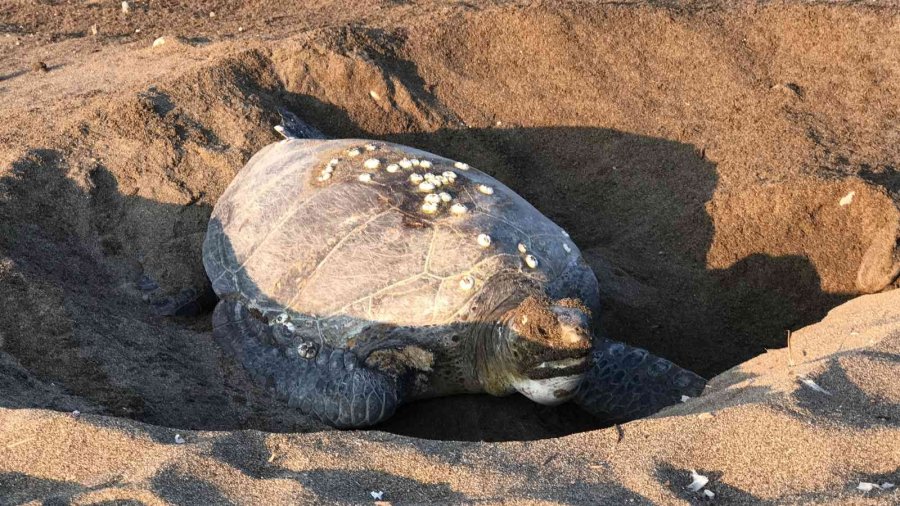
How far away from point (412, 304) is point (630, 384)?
1.09 metres

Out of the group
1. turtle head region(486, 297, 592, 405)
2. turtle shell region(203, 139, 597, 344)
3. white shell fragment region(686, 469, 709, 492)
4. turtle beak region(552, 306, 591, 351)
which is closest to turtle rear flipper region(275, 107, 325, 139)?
turtle shell region(203, 139, 597, 344)

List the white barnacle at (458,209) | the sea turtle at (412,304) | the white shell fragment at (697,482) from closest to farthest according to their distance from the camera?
the white shell fragment at (697,482)
the sea turtle at (412,304)
the white barnacle at (458,209)

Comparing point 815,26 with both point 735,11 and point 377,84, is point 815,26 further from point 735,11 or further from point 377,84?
point 377,84

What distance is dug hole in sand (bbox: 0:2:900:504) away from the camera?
2.85m

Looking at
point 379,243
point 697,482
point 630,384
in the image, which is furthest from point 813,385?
point 379,243

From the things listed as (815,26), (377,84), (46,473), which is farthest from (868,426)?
(815,26)

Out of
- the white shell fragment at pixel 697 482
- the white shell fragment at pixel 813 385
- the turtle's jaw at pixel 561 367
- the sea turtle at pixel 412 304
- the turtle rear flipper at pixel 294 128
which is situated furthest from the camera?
the turtle rear flipper at pixel 294 128

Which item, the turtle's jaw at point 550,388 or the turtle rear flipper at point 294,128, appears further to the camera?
the turtle rear flipper at point 294,128

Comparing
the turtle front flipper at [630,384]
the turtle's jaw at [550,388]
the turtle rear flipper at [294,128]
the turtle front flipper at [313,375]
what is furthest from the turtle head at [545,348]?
the turtle rear flipper at [294,128]

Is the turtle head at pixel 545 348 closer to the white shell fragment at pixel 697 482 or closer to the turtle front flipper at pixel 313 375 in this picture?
the turtle front flipper at pixel 313 375

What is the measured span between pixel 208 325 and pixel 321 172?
1.04 meters

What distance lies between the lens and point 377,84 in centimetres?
649

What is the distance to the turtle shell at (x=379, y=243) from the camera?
417 centimetres

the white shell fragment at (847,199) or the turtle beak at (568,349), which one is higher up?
the white shell fragment at (847,199)
